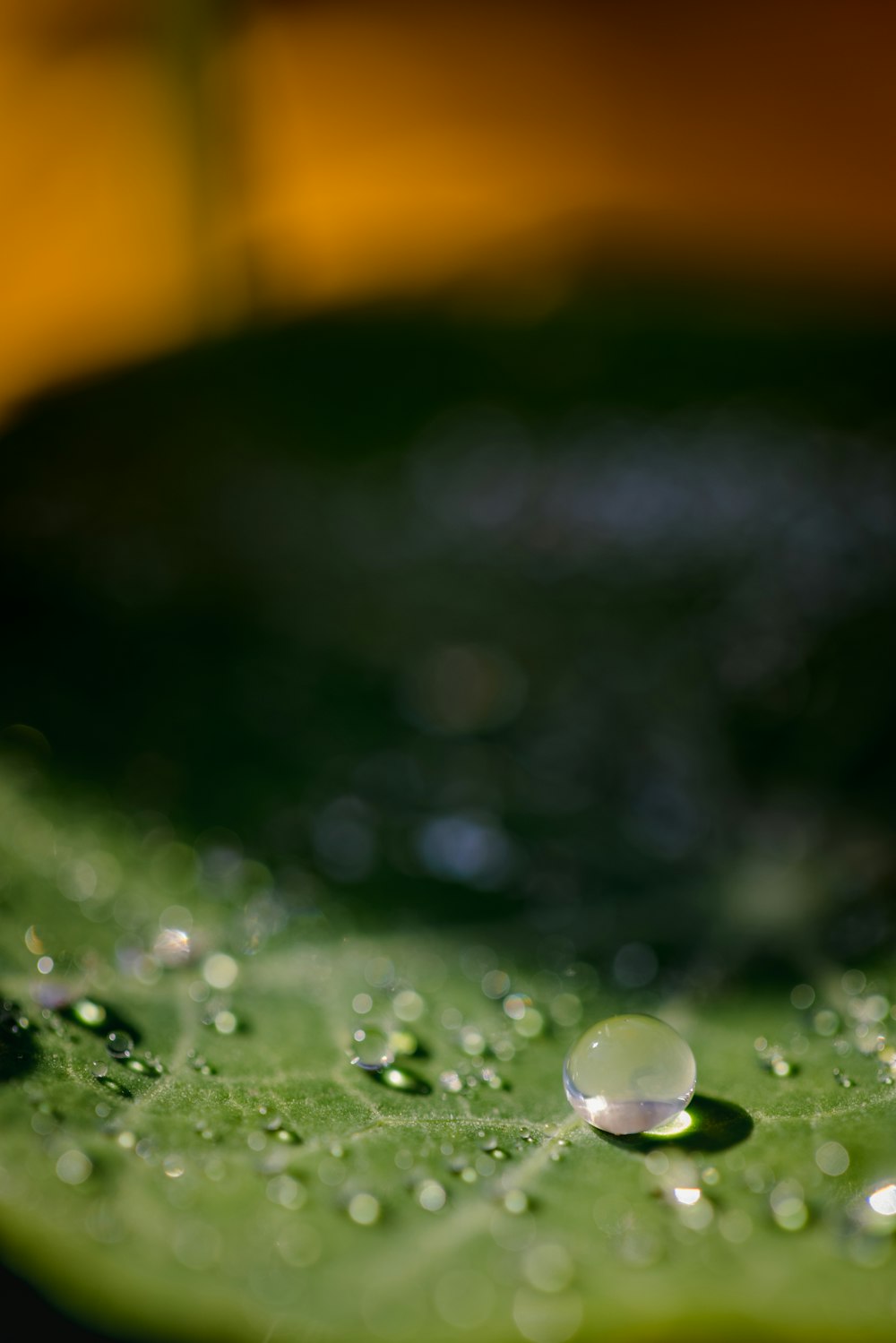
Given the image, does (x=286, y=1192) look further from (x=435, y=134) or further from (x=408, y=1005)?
(x=435, y=134)

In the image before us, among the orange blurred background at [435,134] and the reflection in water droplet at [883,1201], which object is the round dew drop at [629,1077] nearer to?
the reflection in water droplet at [883,1201]

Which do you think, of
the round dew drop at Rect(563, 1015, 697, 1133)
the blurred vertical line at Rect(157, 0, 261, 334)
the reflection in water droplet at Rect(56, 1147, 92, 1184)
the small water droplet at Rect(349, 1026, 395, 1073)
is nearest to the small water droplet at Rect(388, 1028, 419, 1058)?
the small water droplet at Rect(349, 1026, 395, 1073)

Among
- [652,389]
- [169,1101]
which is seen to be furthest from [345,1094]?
[652,389]

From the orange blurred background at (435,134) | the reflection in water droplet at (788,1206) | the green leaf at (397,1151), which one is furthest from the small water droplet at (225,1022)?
the orange blurred background at (435,134)

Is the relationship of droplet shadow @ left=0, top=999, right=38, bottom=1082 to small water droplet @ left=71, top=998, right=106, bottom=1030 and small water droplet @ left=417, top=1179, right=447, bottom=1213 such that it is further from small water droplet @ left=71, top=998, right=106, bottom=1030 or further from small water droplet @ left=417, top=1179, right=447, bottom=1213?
small water droplet @ left=417, top=1179, right=447, bottom=1213

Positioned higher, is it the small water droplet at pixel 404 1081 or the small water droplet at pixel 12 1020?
the small water droplet at pixel 12 1020

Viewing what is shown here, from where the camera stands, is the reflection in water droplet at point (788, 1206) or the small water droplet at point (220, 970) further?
the small water droplet at point (220, 970)
